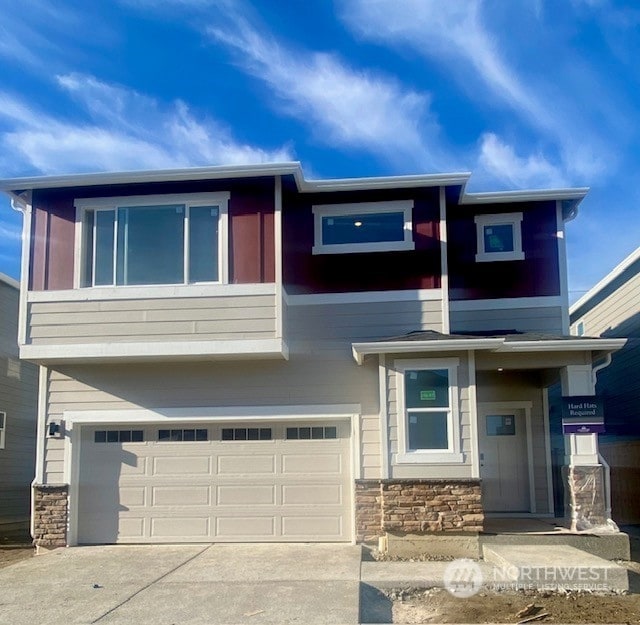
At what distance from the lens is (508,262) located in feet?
36.4

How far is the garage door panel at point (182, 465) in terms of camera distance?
10.3 m

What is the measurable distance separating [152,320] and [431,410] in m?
4.02

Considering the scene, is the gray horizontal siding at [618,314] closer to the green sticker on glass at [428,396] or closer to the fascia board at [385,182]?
the fascia board at [385,182]

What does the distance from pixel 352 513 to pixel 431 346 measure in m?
2.67

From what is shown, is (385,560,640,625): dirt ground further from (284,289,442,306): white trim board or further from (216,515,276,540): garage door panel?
(284,289,442,306): white trim board

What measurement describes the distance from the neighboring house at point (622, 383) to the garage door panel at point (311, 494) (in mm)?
5342

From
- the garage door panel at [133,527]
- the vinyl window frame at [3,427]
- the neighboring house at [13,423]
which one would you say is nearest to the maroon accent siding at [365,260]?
the garage door panel at [133,527]

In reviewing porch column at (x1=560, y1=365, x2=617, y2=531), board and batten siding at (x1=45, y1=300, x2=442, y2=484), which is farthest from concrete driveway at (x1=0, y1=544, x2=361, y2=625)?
porch column at (x1=560, y1=365, x2=617, y2=531)

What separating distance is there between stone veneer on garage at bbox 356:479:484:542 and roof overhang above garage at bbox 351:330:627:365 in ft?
5.63

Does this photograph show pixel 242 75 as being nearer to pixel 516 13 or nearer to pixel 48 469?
pixel 516 13

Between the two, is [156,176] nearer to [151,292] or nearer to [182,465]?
[151,292]

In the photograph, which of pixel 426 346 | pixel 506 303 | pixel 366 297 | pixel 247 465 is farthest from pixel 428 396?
pixel 247 465

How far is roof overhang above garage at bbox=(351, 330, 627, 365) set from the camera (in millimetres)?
9164

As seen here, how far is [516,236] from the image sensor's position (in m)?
11.2
